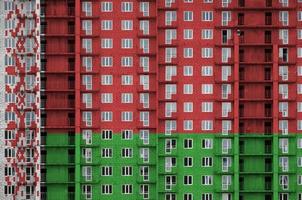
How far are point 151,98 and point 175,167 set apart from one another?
10737 mm

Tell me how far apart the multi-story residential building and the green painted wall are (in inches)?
6.0

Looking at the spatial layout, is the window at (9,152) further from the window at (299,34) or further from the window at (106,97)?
the window at (299,34)

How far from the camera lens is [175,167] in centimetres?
10369

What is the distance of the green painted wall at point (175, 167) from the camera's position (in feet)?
338

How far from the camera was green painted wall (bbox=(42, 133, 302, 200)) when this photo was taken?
10300 cm

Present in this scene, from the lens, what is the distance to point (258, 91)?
105m

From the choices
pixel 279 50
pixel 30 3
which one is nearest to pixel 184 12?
pixel 279 50

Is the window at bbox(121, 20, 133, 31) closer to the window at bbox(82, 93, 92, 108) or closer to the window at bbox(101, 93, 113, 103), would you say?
the window at bbox(101, 93, 113, 103)

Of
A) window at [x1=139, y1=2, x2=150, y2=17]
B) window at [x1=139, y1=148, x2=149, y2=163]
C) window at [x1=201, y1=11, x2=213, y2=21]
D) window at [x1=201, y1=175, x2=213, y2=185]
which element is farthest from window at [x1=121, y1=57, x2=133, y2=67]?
window at [x1=201, y1=175, x2=213, y2=185]

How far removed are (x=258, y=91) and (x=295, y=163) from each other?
11859 mm

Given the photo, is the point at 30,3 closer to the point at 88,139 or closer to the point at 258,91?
the point at 88,139

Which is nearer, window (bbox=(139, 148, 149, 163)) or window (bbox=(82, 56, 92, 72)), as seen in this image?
window (bbox=(139, 148, 149, 163))

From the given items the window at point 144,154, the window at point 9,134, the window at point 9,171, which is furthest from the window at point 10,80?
the window at point 144,154

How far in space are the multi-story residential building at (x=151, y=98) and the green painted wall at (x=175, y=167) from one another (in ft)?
0.50
